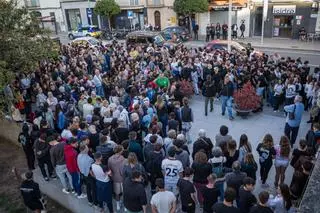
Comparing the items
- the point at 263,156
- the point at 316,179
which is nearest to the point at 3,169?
the point at 263,156

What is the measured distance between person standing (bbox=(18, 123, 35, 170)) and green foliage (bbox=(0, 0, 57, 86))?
7.22 feet

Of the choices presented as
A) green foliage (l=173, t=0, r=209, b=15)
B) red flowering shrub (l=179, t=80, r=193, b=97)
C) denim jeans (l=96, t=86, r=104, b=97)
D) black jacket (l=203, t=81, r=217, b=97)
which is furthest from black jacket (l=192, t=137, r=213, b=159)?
green foliage (l=173, t=0, r=209, b=15)

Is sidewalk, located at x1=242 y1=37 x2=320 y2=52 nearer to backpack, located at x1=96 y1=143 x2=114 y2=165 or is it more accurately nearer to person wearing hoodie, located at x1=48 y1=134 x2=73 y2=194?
backpack, located at x1=96 y1=143 x2=114 y2=165

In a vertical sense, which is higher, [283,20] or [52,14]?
[52,14]

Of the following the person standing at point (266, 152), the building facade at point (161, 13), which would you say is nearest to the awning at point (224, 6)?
the building facade at point (161, 13)

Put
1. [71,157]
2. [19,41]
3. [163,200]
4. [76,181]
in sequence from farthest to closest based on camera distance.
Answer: [19,41], [76,181], [71,157], [163,200]

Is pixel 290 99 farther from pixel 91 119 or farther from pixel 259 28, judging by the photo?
pixel 259 28

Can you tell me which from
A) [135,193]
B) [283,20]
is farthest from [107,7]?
[135,193]

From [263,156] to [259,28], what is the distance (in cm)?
2570

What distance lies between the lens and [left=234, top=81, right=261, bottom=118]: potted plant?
12000 millimetres

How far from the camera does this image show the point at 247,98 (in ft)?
39.5

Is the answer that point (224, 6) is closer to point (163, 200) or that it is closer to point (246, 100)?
point (246, 100)

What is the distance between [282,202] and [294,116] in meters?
4.20

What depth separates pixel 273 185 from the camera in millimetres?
8430
